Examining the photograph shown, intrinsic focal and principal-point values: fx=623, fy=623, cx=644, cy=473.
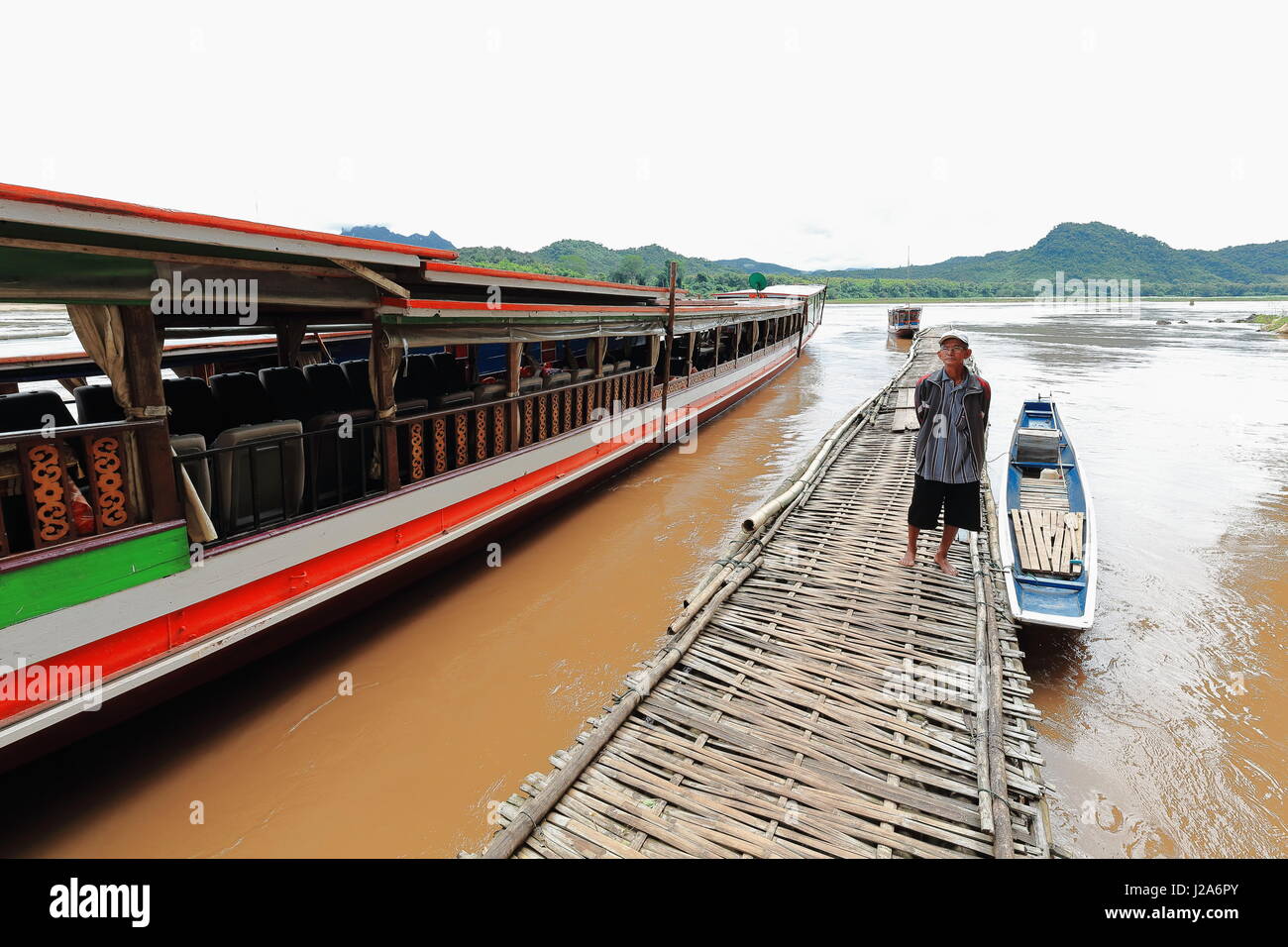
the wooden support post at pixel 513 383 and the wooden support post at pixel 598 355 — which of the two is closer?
the wooden support post at pixel 513 383

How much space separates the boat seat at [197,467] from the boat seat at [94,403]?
1.44 meters

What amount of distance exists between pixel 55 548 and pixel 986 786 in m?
4.89

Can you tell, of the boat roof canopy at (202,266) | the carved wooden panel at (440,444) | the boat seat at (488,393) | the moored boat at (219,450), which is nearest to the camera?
the boat roof canopy at (202,266)

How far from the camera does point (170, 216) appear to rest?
318 cm

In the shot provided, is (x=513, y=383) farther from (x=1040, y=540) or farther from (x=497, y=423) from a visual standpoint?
(x=1040, y=540)

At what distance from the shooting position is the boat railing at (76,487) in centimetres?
312

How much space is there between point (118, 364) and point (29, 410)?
63.0 inches

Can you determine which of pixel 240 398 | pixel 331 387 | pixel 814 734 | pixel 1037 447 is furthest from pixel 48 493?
pixel 1037 447

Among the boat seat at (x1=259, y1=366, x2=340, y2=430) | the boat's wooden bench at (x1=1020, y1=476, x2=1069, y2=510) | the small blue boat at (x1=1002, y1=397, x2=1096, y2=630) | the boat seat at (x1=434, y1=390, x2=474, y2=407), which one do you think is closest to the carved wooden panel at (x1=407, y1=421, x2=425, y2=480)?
the boat seat at (x1=434, y1=390, x2=474, y2=407)

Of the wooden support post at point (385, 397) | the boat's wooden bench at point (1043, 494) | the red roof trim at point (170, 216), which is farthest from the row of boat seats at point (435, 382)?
the boat's wooden bench at point (1043, 494)

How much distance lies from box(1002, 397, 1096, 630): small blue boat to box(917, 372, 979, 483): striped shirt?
3.81ft

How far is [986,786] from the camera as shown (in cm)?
316

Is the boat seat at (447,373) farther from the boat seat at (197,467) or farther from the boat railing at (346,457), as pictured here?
the boat seat at (197,467)
